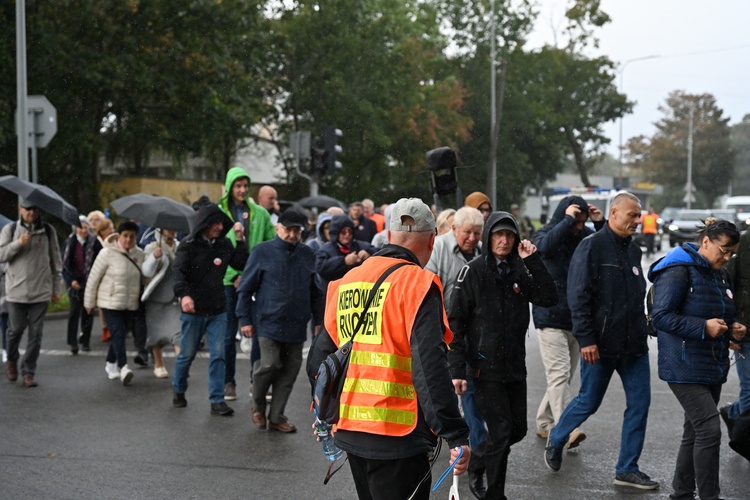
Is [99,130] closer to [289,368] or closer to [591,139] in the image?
[289,368]

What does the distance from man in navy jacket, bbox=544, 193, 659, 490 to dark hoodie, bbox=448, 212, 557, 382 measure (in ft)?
2.48

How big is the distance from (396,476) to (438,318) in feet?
1.96

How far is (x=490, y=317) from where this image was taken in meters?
5.99

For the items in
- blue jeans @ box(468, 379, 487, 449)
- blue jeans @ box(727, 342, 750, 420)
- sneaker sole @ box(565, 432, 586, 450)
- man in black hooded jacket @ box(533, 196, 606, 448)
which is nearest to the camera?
blue jeans @ box(468, 379, 487, 449)

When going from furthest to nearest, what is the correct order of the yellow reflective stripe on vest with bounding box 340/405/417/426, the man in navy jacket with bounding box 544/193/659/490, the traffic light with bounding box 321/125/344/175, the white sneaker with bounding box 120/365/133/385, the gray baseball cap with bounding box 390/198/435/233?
the traffic light with bounding box 321/125/344/175 < the white sneaker with bounding box 120/365/133/385 < the man in navy jacket with bounding box 544/193/659/490 < the gray baseball cap with bounding box 390/198/435/233 < the yellow reflective stripe on vest with bounding box 340/405/417/426

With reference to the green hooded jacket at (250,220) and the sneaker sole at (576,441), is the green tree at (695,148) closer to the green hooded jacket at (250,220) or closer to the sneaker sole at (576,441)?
the green hooded jacket at (250,220)

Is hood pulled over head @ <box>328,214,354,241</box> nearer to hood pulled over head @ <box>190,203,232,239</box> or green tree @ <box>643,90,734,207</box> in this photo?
hood pulled over head @ <box>190,203,232,239</box>

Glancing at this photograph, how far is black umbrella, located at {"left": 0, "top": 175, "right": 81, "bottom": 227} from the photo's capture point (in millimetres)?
10758

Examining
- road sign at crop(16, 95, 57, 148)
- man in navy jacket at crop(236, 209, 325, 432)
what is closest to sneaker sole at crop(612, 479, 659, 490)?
man in navy jacket at crop(236, 209, 325, 432)

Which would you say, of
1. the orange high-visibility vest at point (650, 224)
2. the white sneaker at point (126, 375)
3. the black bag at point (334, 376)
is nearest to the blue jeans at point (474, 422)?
the black bag at point (334, 376)

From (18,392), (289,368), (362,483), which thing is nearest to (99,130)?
(18,392)

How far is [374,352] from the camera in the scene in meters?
3.95

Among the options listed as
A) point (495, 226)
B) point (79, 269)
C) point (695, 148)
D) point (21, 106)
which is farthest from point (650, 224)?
point (695, 148)

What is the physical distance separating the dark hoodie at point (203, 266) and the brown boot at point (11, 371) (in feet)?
8.44
